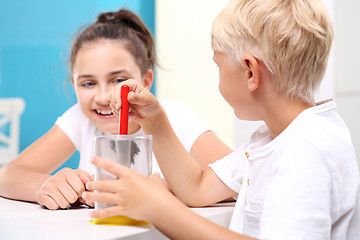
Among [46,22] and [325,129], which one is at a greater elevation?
[46,22]

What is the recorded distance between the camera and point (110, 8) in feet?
11.2

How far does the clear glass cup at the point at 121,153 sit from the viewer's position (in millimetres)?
581

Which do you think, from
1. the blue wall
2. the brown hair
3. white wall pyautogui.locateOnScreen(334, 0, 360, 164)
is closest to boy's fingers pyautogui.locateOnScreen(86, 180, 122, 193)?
the brown hair

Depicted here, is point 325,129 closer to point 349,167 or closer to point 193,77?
point 349,167

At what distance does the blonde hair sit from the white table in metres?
0.24

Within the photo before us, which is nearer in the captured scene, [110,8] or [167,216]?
[167,216]

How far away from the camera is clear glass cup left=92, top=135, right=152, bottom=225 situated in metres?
0.58

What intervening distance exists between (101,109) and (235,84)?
476 millimetres

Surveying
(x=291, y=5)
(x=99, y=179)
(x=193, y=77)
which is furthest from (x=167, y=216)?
(x=193, y=77)

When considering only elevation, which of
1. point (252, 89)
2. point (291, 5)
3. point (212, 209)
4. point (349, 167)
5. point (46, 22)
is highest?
point (46, 22)

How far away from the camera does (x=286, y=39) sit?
0.66m

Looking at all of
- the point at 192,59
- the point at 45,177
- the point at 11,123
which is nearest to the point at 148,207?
the point at 45,177

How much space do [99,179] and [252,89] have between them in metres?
0.27

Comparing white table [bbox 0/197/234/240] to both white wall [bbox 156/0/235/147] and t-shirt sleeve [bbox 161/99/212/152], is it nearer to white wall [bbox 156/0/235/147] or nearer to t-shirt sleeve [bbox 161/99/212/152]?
t-shirt sleeve [bbox 161/99/212/152]
